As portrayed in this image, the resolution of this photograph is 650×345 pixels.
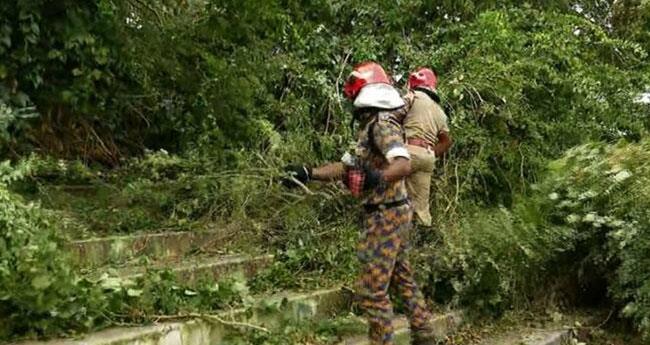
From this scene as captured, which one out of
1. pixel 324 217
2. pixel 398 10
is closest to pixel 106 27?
pixel 324 217

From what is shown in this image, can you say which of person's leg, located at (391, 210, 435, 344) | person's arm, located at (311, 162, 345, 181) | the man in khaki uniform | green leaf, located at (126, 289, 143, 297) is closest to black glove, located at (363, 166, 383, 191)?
person's arm, located at (311, 162, 345, 181)

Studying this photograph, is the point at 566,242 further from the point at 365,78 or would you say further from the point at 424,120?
the point at 365,78

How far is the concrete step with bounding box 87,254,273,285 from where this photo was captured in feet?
15.2

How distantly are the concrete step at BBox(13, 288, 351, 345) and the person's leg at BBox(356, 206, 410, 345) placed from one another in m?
0.63

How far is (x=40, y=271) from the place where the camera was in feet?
11.8

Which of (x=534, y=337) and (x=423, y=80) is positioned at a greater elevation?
(x=423, y=80)

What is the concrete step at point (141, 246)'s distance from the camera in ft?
15.8

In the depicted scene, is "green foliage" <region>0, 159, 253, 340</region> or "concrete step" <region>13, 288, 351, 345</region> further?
"concrete step" <region>13, 288, 351, 345</region>

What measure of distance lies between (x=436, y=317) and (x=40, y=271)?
2.88 m

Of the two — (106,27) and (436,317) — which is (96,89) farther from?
(436,317)

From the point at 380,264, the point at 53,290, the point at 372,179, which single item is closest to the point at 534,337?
the point at 380,264

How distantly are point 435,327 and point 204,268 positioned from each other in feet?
5.39

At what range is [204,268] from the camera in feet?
16.4

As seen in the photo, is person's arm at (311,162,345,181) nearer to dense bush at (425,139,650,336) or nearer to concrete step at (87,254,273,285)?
concrete step at (87,254,273,285)
